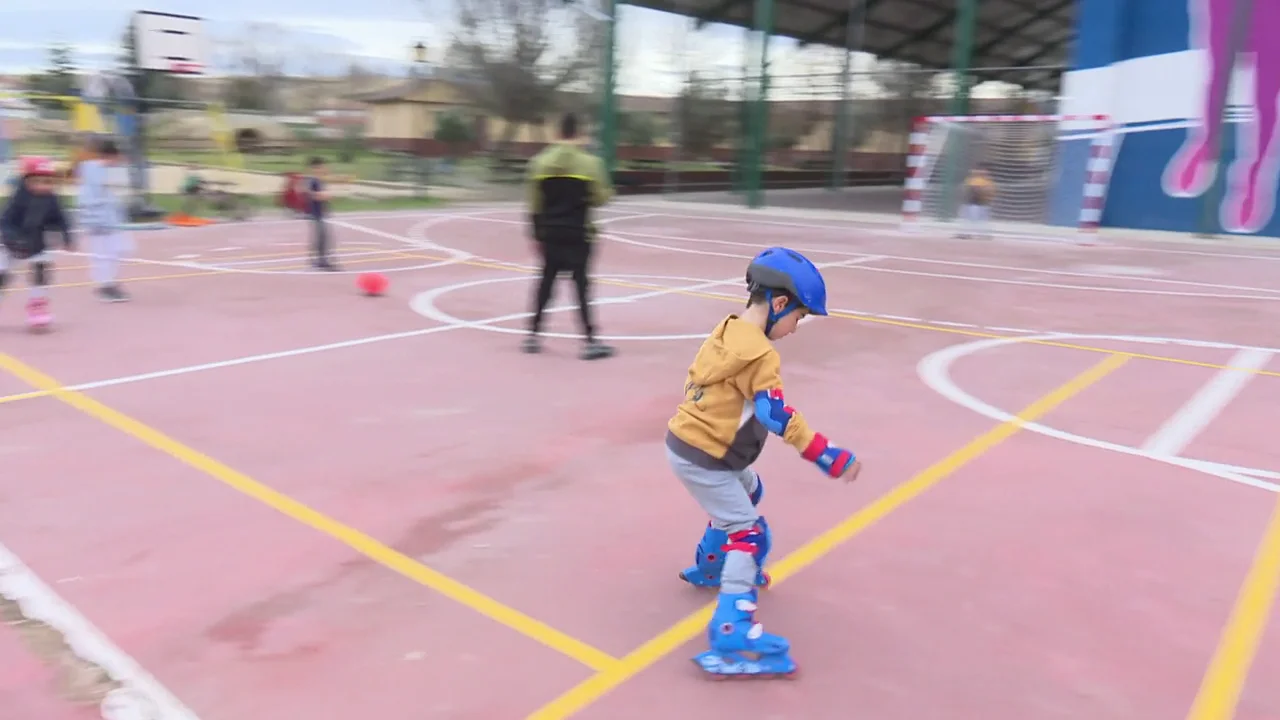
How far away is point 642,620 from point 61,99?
17147 millimetres

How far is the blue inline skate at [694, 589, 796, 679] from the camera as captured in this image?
3.33 m

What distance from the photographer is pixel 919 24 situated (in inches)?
1353

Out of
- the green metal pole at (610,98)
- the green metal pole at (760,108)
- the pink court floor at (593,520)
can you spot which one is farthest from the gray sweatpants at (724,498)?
the green metal pole at (610,98)

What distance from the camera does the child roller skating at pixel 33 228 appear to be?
848 centimetres

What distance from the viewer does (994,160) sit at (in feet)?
67.3

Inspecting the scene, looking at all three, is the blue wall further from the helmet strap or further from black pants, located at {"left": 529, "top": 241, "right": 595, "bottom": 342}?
the helmet strap

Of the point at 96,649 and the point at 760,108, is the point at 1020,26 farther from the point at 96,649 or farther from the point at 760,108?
the point at 96,649

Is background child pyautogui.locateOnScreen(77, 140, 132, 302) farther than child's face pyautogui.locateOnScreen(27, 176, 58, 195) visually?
Yes

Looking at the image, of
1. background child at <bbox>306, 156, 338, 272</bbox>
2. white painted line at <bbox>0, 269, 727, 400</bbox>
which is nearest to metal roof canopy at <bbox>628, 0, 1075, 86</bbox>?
background child at <bbox>306, 156, 338, 272</bbox>

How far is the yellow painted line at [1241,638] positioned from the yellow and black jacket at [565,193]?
5.11 m

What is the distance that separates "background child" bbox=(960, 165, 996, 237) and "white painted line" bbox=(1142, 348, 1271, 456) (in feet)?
36.2

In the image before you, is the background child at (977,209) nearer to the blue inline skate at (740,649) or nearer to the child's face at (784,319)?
the child's face at (784,319)

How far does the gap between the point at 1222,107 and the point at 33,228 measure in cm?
1934

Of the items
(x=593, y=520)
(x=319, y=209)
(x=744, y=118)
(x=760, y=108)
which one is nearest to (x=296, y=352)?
(x=593, y=520)
